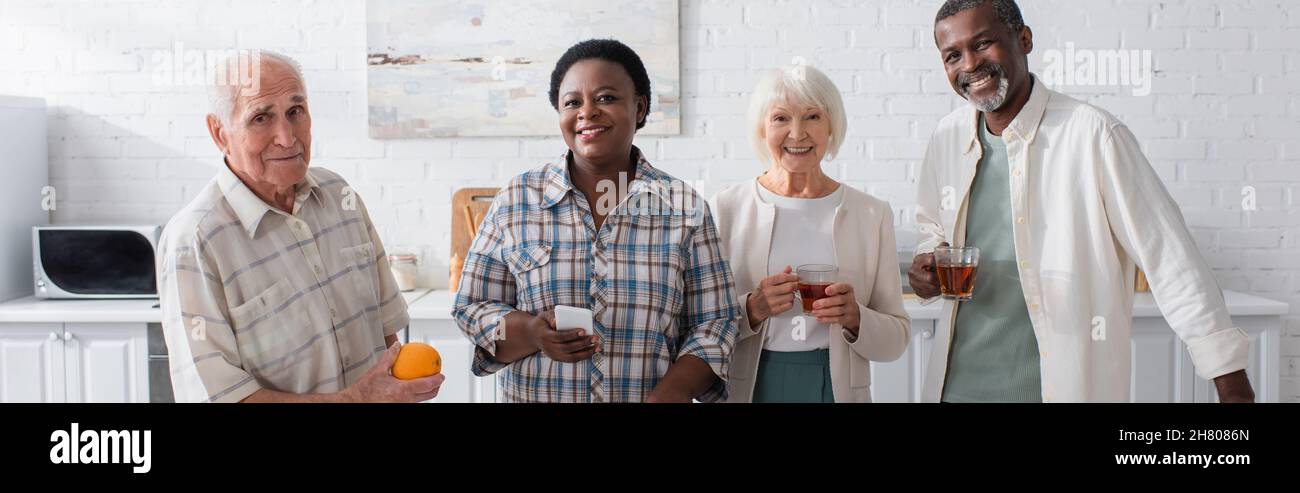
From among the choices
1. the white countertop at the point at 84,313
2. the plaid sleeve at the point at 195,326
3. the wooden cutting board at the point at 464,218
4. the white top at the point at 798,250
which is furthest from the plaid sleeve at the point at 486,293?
the white countertop at the point at 84,313

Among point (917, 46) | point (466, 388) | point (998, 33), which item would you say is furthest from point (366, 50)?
point (998, 33)

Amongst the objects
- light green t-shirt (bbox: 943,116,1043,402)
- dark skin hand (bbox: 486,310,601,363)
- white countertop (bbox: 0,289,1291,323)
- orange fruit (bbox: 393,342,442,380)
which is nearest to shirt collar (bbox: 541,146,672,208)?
dark skin hand (bbox: 486,310,601,363)

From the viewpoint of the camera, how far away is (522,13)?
356 centimetres

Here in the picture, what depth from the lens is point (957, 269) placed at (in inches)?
69.4

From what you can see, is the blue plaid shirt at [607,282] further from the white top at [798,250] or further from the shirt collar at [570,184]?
the white top at [798,250]

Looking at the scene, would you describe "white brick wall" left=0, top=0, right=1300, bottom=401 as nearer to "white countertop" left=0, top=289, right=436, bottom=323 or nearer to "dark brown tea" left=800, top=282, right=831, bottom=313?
"white countertop" left=0, top=289, right=436, bottom=323

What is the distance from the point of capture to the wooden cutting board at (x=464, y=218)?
350 cm

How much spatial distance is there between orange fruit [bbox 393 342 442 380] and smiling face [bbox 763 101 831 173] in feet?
2.77

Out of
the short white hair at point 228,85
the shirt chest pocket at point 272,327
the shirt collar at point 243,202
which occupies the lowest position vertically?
the shirt chest pocket at point 272,327

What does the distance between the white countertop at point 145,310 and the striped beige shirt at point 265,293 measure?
56.7 inches

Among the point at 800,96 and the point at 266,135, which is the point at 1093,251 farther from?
the point at 266,135

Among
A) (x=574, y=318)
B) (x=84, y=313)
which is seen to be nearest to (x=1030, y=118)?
(x=574, y=318)

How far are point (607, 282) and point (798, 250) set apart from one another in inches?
17.4
